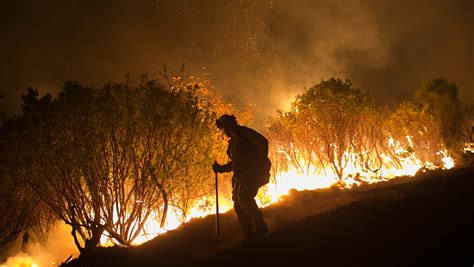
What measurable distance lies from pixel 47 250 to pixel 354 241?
2036 cm

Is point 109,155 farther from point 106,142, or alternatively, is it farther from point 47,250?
point 47,250

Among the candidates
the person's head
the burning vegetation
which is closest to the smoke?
the burning vegetation

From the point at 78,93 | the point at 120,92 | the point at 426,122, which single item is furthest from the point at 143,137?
the point at 426,122

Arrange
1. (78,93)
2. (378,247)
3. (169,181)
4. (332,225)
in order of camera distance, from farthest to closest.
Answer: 1. (169,181)
2. (78,93)
3. (332,225)
4. (378,247)

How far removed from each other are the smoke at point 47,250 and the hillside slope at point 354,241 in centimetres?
1336

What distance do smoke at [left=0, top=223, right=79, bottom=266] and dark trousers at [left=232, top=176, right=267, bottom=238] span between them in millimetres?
16504

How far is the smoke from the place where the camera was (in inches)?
760

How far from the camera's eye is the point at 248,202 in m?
7.52

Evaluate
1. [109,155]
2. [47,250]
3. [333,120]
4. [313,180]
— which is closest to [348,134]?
[333,120]

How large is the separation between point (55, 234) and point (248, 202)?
63.2 feet

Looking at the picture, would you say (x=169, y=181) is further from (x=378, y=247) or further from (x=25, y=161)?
(x=378, y=247)

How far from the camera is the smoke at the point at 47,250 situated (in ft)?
63.4

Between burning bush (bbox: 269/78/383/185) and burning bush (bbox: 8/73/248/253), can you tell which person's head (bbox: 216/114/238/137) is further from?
burning bush (bbox: 269/78/383/185)

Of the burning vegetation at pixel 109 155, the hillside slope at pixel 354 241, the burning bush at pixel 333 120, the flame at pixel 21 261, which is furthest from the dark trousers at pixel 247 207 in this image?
the flame at pixel 21 261
